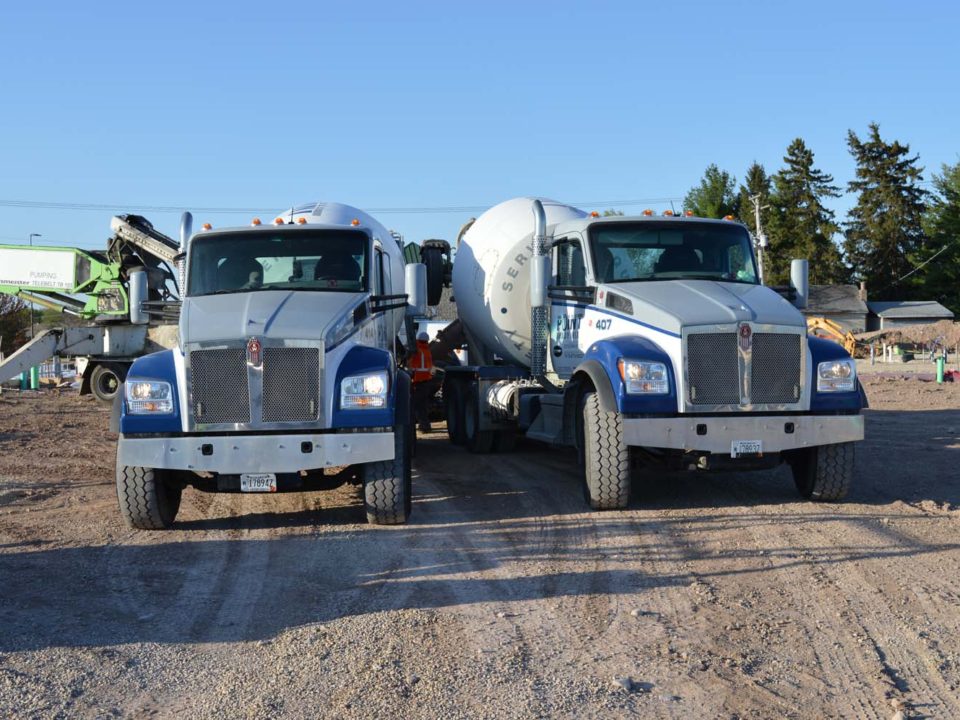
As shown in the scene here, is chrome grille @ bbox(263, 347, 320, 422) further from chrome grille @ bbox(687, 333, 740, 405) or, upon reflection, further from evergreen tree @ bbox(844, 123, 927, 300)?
evergreen tree @ bbox(844, 123, 927, 300)

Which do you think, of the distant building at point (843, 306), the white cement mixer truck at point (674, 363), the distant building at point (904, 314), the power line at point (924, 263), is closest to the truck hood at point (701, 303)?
the white cement mixer truck at point (674, 363)

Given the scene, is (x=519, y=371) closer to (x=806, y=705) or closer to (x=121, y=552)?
(x=121, y=552)

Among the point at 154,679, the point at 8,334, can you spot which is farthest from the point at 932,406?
the point at 8,334

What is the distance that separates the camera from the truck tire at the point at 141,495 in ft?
28.0

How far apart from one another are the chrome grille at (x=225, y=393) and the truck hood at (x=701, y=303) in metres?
3.77

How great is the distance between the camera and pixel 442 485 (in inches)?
451

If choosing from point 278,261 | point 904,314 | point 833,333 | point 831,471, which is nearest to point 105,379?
point 278,261

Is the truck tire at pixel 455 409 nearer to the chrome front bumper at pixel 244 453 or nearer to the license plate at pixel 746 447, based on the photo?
the license plate at pixel 746 447

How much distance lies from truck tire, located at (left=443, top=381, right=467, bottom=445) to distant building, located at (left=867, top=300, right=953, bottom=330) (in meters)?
56.1

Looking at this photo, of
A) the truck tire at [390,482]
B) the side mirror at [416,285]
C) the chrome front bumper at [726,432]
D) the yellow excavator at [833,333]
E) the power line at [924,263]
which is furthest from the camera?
the power line at [924,263]

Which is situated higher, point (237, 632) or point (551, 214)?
point (551, 214)

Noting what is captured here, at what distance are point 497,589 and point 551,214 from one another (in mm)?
7747

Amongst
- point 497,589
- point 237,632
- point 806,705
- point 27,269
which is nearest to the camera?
point 806,705

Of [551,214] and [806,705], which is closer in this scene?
[806,705]
